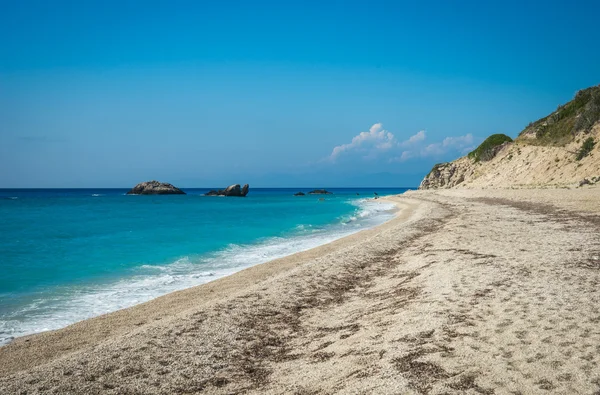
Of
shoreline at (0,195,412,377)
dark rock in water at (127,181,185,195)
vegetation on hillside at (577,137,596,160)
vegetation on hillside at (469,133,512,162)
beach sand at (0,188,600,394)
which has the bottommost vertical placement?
shoreline at (0,195,412,377)

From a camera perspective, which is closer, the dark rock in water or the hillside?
the hillside

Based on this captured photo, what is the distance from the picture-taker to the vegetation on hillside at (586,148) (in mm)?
42559

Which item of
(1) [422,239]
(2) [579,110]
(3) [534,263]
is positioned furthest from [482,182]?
(3) [534,263]

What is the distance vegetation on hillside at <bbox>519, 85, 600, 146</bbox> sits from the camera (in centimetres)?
4688

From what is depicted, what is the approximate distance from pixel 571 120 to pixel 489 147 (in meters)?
20.2

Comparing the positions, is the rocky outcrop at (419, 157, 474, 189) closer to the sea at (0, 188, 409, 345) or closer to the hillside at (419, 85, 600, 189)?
the hillside at (419, 85, 600, 189)

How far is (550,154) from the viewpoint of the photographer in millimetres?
49906

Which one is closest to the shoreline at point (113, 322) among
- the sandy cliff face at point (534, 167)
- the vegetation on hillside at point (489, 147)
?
the sandy cliff face at point (534, 167)

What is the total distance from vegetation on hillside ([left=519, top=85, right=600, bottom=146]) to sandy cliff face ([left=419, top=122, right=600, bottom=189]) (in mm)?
1252

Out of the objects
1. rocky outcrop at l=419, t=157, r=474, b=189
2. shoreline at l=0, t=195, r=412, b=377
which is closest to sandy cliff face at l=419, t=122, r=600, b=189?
rocky outcrop at l=419, t=157, r=474, b=189

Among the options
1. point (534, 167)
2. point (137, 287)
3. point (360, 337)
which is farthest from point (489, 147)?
point (360, 337)

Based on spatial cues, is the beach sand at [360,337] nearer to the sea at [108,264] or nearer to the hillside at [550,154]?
the sea at [108,264]

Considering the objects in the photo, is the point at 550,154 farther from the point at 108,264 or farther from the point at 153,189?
the point at 153,189

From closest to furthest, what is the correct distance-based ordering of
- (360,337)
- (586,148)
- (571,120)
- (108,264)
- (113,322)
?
(360,337), (113,322), (108,264), (586,148), (571,120)
